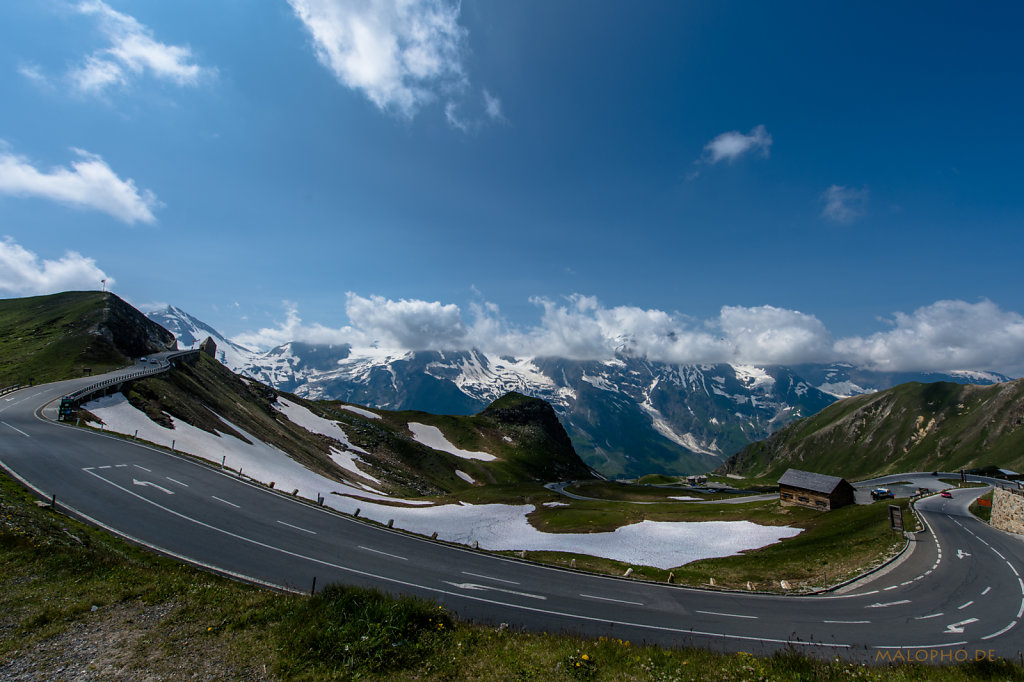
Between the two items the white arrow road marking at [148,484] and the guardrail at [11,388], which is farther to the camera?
the guardrail at [11,388]

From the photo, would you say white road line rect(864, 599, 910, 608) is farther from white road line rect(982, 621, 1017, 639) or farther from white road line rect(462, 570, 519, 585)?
white road line rect(462, 570, 519, 585)

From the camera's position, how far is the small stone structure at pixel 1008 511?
149ft

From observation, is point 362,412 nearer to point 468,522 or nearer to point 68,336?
point 68,336

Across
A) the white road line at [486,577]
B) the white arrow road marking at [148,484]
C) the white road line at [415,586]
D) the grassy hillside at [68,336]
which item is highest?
the grassy hillside at [68,336]

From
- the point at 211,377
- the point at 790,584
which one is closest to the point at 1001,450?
the point at 790,584

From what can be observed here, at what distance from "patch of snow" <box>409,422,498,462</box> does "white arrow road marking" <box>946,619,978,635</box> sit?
145 m

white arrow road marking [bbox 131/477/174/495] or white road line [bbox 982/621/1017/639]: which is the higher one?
white road line [bbox 982/621/1017/639]

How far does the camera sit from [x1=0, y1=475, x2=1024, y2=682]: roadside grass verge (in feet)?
37.3

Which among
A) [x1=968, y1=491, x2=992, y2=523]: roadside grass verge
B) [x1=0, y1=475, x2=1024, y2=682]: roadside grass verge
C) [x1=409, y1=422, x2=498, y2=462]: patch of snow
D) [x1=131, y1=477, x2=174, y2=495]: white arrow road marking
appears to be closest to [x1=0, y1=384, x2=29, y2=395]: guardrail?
[x1=131, y1=477, x2=174, y2=495]: white arrow road marking

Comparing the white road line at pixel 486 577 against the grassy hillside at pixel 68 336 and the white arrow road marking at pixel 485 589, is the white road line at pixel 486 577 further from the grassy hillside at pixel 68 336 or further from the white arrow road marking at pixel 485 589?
the grassy hillside at pixel 68 336

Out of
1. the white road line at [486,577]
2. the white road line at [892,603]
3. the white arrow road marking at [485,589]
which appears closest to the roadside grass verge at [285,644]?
the white arrow road marking at [485,589]

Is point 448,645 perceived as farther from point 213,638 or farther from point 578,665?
point 213,638

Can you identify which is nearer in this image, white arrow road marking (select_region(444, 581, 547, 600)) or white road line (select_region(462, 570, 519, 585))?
white arrow road marking (select_region(444, 581, 547, 600))

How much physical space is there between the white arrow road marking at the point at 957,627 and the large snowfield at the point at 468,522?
59.9ft
